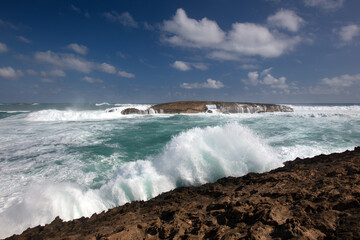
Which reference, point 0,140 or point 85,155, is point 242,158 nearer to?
point 85,155

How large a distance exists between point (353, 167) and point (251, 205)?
2.51 metres

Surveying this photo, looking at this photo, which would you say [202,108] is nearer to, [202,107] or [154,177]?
[202,107]

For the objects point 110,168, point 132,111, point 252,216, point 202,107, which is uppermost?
point 202,107

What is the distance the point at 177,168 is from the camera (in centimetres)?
497

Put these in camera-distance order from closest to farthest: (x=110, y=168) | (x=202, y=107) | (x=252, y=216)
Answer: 1. (x=252, y=216)
2. (x=110, y=168)
3. (x=202, y=107)

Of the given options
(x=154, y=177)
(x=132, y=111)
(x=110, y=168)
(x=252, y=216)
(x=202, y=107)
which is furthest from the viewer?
(x=202, y=107)

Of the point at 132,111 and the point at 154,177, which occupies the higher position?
the point at 132,111

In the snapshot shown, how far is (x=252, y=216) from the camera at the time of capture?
2129mm

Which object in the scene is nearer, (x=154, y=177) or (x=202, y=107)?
(x=154, y=177)

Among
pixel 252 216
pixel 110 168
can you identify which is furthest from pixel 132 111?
pixel 252 216

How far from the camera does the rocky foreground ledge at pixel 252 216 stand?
5.86 feet

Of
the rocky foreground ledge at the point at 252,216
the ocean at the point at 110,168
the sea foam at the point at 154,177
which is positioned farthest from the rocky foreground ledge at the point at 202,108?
the rocky foreground ledge at the point at 252,216

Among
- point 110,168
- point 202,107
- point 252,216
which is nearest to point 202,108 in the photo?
point 202,107

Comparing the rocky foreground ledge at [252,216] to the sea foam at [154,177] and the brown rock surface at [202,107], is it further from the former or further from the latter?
the brown rock surface at [202,107]
